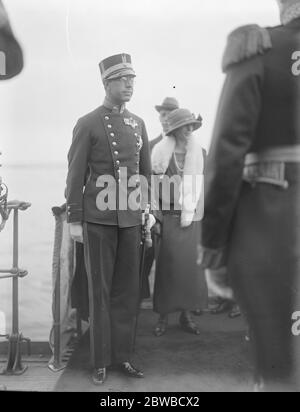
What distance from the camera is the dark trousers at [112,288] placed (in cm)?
274

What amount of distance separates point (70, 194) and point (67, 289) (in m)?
0.61

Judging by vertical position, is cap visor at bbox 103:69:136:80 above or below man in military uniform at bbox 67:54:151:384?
above

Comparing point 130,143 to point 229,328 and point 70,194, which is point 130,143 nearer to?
point 70,194

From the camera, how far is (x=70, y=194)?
105 inches

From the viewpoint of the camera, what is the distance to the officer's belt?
1891 mm

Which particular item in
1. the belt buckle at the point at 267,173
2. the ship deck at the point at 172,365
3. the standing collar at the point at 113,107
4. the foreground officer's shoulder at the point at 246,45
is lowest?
the ship deck at the point at 172,365

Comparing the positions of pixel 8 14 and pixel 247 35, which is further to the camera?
pixel 8 14

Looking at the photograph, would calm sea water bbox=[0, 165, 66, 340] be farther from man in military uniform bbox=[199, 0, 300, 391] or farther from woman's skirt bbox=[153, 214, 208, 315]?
man in military uniform bbox=[199, 0, 300, 391]

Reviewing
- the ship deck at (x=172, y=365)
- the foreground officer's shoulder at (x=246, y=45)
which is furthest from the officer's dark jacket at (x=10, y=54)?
the ship deck at (x=172, y=365)

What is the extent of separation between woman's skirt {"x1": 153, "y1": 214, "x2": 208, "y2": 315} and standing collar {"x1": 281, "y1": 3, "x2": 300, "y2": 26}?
57.3 inches

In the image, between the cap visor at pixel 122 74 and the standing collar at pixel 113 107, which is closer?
the cap visor at pixel 122 74

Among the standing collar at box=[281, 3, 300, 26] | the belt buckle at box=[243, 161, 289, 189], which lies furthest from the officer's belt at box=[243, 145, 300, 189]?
the standing collar at box=[281, 3, 300, 26]

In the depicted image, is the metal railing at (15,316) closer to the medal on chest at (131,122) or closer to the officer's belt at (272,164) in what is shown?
the medal on chest at (131,122)

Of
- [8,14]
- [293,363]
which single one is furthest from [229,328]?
[8,14]
